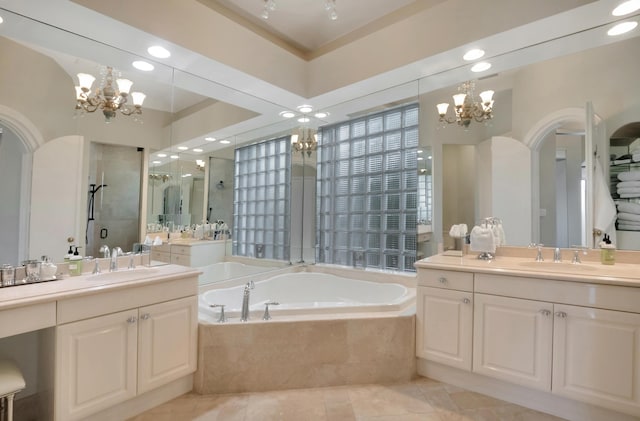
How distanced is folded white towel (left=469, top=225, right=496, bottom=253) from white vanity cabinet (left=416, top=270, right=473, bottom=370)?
17.4 inches

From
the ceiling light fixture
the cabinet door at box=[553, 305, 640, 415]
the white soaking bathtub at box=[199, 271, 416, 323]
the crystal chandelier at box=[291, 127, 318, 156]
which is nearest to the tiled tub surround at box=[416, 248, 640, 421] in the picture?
the cabinet door at box=[553, 305, 640, 415]

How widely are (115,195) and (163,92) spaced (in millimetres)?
923

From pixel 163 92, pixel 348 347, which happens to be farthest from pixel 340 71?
pixel 348 347

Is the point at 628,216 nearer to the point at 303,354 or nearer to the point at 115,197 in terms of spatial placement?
the point at 303,354

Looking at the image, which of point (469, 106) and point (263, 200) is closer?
point (469, 106)

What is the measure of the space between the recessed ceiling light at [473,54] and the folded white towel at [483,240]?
1.31 metres

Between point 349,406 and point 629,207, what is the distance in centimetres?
230

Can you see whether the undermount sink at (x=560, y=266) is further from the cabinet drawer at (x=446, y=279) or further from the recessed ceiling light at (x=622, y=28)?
the recessed ceiling light at (x=622, y=28)

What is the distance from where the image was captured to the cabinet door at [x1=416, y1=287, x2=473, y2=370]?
211 cm

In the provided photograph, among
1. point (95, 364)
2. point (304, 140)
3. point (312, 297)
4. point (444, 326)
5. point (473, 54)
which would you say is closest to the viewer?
point (95, 364)

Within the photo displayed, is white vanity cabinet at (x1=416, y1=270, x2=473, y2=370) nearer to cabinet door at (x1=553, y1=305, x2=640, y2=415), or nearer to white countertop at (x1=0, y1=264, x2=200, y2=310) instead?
cabinet door at (x1=553, y1=305, x2=640, y2=415)

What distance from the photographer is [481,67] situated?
8.24ft

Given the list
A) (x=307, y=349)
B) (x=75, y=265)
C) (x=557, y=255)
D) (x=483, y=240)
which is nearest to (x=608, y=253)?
(x=557, y=255)

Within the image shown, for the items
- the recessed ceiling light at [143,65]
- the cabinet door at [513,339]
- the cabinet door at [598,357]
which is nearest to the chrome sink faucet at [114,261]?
the recessed ceiling light at [143,65]
